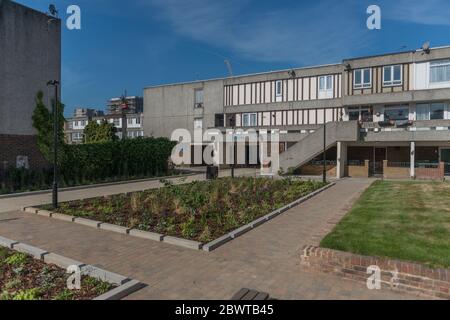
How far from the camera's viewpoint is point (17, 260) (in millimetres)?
6125

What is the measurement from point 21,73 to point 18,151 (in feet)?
14.4

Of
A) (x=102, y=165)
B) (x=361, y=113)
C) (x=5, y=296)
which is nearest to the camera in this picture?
(x=5, y=296)

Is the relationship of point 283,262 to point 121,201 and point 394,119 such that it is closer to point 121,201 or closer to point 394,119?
point 121,201

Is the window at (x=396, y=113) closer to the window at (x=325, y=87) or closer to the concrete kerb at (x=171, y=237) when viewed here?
the window at (x=325, y=87)

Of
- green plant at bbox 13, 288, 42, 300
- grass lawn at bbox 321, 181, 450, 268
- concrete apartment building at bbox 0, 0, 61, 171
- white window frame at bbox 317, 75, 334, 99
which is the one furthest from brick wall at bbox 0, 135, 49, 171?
white window frame at bbox 317, 75, 334, 99

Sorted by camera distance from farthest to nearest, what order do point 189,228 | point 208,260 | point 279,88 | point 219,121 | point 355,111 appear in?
point 219,121 → point 279,88 → point 355,111 → point 189,228 → point 208,260

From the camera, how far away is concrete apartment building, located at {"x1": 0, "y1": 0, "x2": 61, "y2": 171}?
55.6ft

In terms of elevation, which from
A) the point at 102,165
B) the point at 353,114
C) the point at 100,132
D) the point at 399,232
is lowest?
the point at 399,232

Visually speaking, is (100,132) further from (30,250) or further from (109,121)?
(30,250)

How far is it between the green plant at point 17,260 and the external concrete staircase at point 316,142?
64.9 feet

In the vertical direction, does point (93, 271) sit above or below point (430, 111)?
below

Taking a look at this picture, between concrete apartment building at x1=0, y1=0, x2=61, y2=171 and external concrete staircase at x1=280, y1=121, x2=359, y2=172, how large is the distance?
17.2m

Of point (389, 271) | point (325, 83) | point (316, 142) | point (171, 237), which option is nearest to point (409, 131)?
point (316, 142)

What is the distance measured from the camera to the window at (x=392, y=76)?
25344 millimetres
